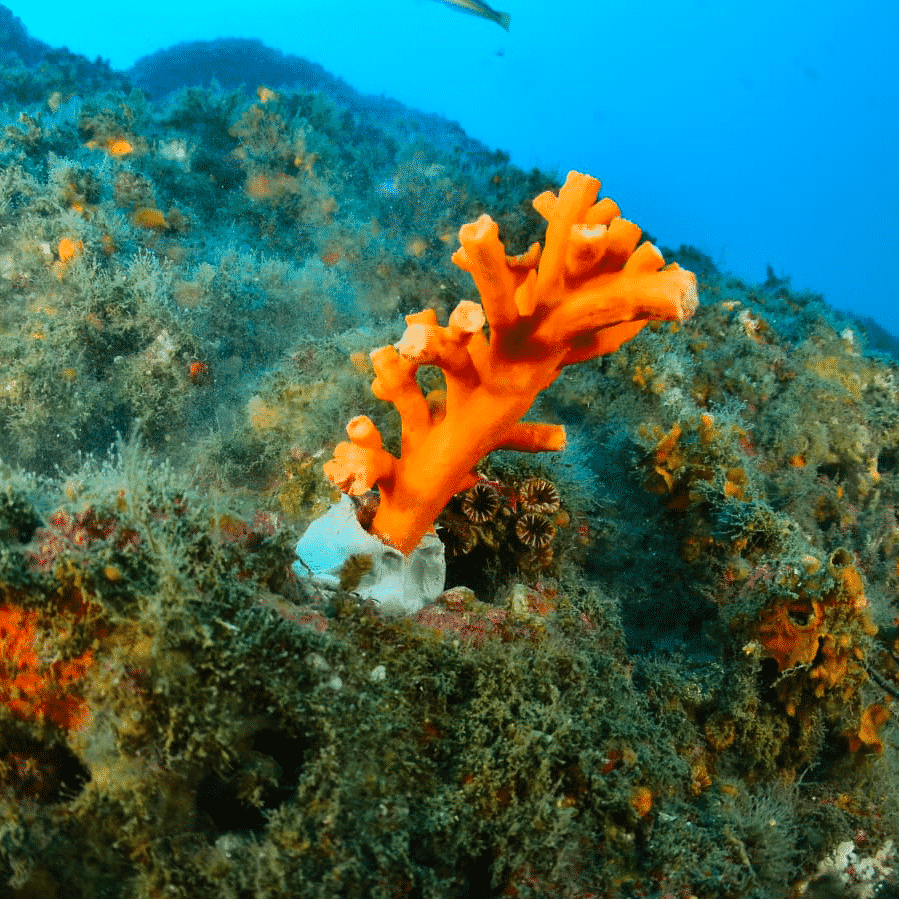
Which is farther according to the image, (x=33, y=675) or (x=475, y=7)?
(x=475, y=7)

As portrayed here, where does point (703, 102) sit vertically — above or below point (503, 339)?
above

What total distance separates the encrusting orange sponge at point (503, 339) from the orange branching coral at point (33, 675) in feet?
3.71

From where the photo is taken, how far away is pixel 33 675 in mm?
1399

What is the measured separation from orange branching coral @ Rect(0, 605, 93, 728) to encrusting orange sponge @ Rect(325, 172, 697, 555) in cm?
113

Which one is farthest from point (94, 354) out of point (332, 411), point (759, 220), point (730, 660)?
point (759, 220)

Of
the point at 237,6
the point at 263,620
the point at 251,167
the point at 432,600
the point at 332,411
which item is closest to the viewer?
the point at 263,620

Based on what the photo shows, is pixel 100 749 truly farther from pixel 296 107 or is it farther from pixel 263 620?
pixel 296 107

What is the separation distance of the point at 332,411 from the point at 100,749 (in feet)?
8.17

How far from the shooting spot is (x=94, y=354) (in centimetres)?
423

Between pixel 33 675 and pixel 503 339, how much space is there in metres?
1.79

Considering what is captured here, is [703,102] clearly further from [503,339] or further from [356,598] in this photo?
[356,598]

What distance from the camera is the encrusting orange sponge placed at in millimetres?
1942

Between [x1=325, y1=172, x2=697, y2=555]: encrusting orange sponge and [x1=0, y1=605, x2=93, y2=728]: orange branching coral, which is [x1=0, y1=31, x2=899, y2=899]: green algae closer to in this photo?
[x1=0, y1=605, x2=93, y2=728]: orange branching coral

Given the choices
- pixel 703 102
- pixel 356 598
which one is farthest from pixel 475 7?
pixel 703 102
